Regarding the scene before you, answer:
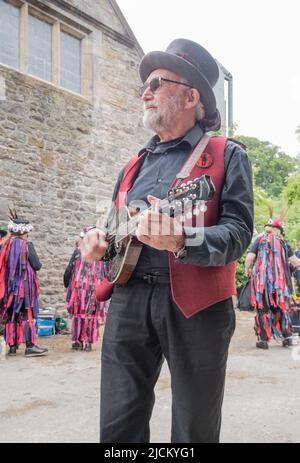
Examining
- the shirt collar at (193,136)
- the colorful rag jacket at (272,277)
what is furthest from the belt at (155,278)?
the colorful rag jacket at (272,277)

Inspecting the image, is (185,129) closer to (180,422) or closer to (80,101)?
(180,422)

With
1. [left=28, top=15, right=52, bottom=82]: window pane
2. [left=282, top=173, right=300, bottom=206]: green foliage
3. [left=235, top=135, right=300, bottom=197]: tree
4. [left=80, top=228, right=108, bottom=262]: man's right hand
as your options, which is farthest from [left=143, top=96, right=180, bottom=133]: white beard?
[left=235, top=135, right=300, bottom=197]: tree

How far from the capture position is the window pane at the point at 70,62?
1056 cm

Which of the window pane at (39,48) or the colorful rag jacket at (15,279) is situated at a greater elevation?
the window pane at (39,48)

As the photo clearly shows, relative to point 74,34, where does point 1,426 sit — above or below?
below

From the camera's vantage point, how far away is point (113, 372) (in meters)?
2.04

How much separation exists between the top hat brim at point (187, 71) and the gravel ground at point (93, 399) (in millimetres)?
2346

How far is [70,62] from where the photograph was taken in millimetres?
10742

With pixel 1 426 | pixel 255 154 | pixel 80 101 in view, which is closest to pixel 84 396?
pixel 1 426

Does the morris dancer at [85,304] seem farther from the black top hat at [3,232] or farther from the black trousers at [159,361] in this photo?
the black trousers at [159,361]

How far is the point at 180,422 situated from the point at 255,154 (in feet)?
120

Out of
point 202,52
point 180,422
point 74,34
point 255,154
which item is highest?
point 255,154

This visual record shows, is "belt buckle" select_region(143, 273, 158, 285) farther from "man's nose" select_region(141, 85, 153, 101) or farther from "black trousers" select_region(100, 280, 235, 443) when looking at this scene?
"man's nose" select_region(141, 85, 153, 101)

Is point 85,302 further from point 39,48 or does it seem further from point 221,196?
point 39,48
